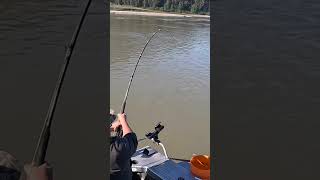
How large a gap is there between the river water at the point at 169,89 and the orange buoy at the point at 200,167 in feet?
8.23

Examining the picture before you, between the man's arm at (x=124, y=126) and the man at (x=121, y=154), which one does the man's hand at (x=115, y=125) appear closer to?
the man's arm at (x=124, y=126)

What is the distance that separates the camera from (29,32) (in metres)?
1.95

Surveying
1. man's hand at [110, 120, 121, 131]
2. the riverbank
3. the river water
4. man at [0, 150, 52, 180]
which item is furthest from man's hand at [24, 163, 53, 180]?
the riverbank

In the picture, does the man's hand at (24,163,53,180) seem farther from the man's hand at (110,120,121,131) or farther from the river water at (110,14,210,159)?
the river water at (110,14,210,159)

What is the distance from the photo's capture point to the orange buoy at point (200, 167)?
3016mm

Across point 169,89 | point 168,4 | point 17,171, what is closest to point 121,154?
point 17,171

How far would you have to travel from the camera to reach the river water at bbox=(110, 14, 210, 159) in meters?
6.98

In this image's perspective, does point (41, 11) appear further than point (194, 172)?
No

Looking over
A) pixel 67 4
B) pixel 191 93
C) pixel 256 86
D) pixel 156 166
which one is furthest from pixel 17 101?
pixel 191 93

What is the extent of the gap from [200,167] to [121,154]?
806mm

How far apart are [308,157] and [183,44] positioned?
48.1 ft

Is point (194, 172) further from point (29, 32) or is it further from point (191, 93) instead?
point (191, 93)

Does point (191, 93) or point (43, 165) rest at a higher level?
point (43, 165)

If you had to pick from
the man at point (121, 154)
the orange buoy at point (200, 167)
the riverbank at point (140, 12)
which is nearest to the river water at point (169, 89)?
the orange buoy at point (200, 167)
